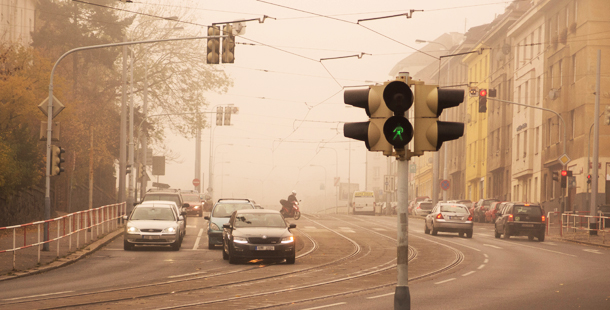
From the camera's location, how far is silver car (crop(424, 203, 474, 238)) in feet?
120

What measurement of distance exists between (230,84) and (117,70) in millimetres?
8040

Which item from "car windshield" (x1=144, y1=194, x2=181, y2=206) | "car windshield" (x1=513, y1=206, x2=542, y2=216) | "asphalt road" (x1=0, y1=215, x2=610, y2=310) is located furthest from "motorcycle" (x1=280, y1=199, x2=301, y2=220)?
"asphalt road" (x1=0, y1=215, x2=610, y2=310)

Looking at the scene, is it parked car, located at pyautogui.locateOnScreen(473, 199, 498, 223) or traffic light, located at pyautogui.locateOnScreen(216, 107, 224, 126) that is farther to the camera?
parked car, located at pyautogui.locateOnScreen(473, 199, 498, 223)

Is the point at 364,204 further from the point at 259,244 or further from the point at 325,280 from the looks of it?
the point at 325,280

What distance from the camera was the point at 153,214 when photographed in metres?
27.9

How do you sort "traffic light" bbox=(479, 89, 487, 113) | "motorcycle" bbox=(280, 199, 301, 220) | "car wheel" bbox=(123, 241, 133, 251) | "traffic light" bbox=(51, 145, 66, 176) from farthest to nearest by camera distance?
"motorcycle" bbox=(280, 199, 301, 220), "traffic light" bbox=(479, 89, 487, 113), "car wheel" bbox=(123, 241, 133, 251), "traffic light" bbox=(51, 145, 66, 176)

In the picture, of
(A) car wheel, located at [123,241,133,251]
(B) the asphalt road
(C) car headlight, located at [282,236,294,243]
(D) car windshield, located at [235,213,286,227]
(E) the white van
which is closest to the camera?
(B) the asphalt road

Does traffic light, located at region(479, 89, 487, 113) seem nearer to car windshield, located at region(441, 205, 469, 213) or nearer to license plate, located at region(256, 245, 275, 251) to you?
car windshield, located at region(441, 205, 469, 213)

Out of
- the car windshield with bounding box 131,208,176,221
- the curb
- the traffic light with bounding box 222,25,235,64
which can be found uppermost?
the traffic light with bounding box 222,25,235,64

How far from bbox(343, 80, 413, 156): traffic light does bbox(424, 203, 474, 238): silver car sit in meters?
28.4

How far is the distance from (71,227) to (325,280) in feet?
33.8

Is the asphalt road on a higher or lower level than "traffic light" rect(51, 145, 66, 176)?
lower

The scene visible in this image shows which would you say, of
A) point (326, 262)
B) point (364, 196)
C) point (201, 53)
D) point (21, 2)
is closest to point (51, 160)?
point (326, 262)

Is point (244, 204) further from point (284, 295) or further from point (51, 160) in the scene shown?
point (284, 295)
